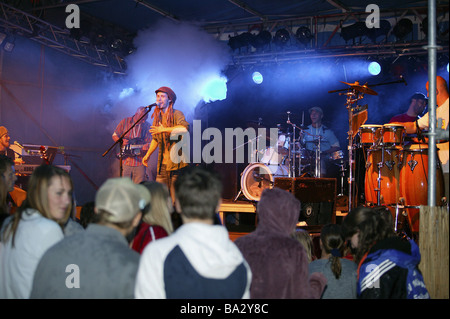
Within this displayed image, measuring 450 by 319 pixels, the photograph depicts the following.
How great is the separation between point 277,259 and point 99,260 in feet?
3.39

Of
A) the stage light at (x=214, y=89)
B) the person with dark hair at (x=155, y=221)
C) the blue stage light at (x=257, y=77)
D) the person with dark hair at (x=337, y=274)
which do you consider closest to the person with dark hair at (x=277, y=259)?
the person with dark hair at (x=337, y=274)

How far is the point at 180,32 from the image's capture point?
11.5m

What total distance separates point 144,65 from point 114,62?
0.98m

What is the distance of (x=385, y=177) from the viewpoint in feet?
24.7

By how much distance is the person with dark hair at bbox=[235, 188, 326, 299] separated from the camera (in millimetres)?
2746

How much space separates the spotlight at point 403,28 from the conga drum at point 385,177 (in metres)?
3.50

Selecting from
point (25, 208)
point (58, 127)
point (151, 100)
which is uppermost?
Result: point (151, 100)

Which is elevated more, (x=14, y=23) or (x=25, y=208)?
(x=14, y=23)

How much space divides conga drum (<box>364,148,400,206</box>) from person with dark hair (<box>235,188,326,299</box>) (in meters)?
4.90

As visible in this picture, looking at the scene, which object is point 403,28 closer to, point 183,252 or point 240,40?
point 240,40

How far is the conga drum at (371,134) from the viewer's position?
24.3ft
